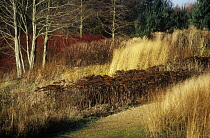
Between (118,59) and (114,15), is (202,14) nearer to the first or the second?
(114,15)

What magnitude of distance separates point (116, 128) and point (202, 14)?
15.0 m

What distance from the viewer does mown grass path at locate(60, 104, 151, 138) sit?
4.68m

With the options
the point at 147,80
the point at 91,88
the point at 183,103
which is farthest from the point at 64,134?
the point at 147,80

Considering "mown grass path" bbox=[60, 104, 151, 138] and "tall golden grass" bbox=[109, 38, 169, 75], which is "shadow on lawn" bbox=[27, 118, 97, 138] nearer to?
"mown grass path" bbox=[60, 104, 151, 138]

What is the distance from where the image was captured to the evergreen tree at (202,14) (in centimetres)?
1784

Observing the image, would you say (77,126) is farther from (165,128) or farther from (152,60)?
(152,60)

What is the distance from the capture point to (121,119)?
19.1ft

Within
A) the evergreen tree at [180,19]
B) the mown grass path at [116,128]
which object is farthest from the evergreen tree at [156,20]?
the mown grass path at [116,128]

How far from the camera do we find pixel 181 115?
4816 mm

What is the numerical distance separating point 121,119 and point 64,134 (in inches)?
53.1

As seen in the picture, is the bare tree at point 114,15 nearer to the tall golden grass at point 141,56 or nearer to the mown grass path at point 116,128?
the tall golden grass at point 141,56

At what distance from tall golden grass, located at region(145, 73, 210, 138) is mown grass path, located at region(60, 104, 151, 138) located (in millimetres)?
279

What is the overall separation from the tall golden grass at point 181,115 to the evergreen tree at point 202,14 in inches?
537

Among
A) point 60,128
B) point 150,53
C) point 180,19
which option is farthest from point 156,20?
point 60,128
